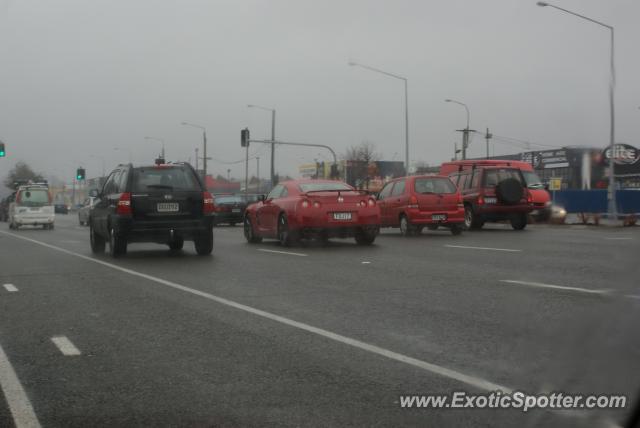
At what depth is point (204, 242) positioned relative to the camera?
13633mm

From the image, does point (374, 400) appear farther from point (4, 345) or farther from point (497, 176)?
point (497, 176)

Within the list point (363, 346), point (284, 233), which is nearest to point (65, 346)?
point (363, 346)

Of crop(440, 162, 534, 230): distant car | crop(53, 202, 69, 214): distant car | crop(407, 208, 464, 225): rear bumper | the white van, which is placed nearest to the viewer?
crop(407, 208, 464, 225): rear bumper

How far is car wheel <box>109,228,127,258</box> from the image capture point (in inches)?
517

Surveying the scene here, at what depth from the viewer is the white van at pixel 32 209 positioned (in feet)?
106

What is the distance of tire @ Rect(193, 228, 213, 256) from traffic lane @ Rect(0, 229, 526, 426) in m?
6.41

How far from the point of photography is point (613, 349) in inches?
45.6

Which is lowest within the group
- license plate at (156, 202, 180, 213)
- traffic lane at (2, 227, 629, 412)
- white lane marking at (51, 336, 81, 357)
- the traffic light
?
white lane marking at (51, 336, 81, 357)

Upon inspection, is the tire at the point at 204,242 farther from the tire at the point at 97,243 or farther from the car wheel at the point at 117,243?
the tire at the point at 97,243

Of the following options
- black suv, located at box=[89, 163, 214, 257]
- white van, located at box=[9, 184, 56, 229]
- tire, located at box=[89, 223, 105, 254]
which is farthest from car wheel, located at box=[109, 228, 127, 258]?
white van, located at box=[9, 184, 56, 229]

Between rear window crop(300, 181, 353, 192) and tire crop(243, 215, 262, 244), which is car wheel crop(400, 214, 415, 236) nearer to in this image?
rear window crop(300, 181, 353, 192)

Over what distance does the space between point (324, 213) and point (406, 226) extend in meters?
4.38

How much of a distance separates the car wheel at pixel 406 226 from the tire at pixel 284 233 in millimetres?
4107

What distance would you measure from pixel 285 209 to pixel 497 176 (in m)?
8.02
